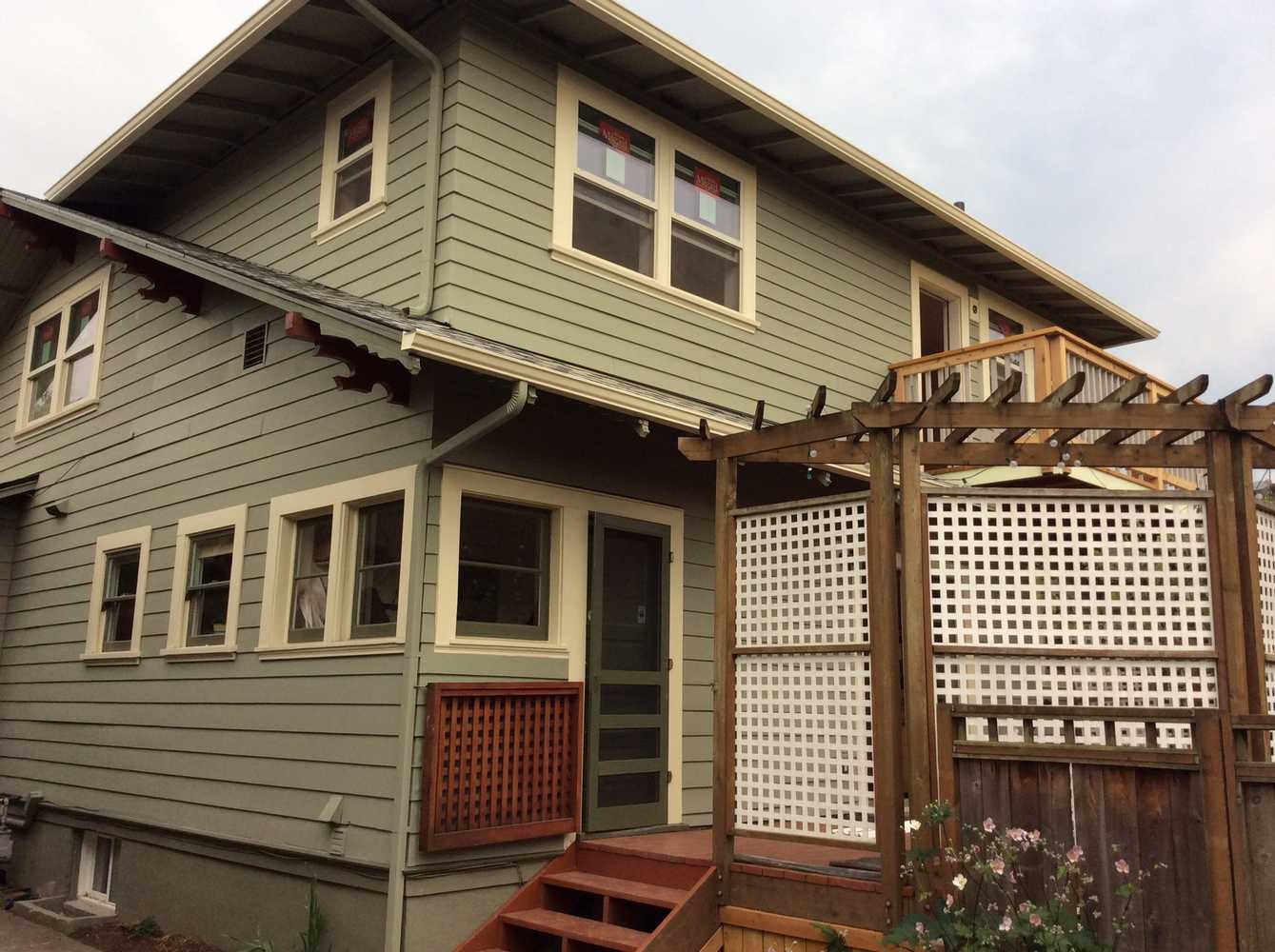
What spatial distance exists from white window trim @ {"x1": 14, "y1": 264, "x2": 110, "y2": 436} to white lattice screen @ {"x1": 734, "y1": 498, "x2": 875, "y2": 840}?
7.67m

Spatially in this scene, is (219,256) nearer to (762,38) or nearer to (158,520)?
(158,520)

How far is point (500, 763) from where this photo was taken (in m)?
6.45

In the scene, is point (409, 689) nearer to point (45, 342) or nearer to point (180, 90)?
point (180, 90)

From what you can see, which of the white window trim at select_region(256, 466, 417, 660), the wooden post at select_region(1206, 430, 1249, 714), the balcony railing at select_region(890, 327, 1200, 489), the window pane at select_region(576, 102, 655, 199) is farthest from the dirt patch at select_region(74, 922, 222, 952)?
the balcony railing at select_region(890, 327, 1200, 489)

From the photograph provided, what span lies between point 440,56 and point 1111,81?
44.8 metres

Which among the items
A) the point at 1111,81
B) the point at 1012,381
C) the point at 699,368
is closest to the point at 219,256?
the point at 699,368

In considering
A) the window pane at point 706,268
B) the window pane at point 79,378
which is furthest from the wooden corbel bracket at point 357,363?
the window pane at point 79,378

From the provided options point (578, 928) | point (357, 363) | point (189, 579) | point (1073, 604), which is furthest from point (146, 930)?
point (1073, 604)

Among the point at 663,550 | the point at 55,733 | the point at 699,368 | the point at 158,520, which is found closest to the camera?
the point at 663,550

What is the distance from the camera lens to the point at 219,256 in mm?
8805

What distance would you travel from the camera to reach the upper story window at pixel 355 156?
7.84 meters

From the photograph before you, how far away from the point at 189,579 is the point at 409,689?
11.0 feet

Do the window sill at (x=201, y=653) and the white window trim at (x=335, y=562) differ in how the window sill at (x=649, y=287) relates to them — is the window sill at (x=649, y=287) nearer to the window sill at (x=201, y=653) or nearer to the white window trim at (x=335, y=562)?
the white window trim at (x=335, y=562)

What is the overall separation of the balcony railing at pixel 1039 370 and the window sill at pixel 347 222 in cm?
445
